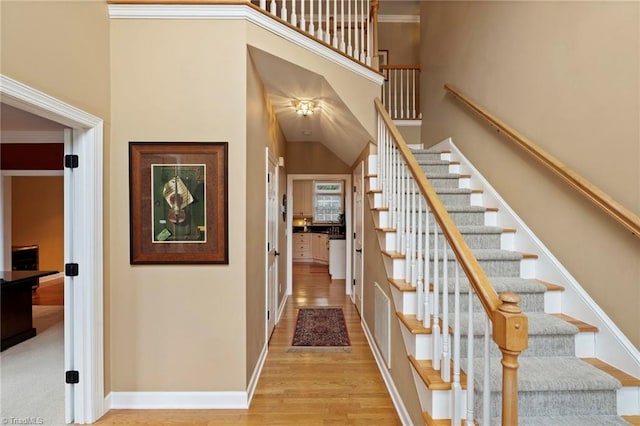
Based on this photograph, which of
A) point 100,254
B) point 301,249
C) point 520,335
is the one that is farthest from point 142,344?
point 301,249

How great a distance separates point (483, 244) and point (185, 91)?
263cm

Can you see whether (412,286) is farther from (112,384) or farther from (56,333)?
(56,333)

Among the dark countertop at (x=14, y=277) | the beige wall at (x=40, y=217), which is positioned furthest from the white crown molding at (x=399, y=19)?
the beige wall at (x=40, y=217)

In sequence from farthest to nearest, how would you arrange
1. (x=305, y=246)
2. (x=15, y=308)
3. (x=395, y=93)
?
(x=305, y=246)
(x=395, y=93)
(x=15, y=308)

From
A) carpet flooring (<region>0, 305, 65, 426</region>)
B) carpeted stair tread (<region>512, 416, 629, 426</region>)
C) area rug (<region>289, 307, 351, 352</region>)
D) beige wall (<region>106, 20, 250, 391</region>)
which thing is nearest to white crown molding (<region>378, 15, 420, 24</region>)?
beige wall (<region>106, 20, 250, 391</region>)

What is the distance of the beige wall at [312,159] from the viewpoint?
540 centimetres

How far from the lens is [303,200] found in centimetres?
947

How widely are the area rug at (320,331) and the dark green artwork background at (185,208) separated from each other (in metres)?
1.74

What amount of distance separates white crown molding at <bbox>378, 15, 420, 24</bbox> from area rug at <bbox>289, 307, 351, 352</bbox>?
5277mm

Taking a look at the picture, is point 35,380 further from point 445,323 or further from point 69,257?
point 445,323

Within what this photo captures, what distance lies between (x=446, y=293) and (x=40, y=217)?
28.0 ft

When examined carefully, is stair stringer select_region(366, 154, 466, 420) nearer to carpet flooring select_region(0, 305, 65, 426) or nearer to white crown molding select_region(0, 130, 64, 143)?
carpet flooring select_region(0, 305, 65, 426)

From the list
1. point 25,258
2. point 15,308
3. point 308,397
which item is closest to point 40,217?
point 25,258

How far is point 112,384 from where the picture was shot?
2.24 m
